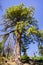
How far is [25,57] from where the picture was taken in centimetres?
1770

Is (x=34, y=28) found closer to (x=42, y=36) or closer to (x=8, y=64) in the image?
(x=42, y=36)

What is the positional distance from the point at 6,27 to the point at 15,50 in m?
2.58

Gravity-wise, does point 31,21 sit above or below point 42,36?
above

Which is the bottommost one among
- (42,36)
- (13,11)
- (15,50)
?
(15,50)

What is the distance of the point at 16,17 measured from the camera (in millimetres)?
17656

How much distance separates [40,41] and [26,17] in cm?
268

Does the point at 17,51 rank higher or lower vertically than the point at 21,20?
lower

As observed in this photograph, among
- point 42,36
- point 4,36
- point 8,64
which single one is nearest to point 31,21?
point 42,36

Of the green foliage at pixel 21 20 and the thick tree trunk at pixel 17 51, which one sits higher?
the green foliage at pixel 21 20

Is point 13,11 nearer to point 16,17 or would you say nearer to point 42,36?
point 16,17

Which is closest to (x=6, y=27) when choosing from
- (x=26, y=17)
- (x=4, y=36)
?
(x=4, y=36)

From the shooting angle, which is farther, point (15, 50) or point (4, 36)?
point (4, 36)

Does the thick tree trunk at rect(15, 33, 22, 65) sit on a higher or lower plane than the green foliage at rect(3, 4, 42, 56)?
lower

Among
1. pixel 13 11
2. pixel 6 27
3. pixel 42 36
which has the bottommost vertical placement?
pixel 42 36
